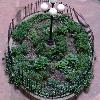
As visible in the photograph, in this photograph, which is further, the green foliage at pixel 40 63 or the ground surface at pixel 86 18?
the green foliage at pixel 40 63

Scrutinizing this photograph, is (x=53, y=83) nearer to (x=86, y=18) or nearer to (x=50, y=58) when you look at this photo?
(x=50, y=58)

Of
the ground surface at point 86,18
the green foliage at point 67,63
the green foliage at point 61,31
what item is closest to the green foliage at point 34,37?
the green foliage at point 61,31

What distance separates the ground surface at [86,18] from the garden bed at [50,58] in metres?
0.27

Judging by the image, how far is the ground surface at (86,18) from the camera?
1177 cm

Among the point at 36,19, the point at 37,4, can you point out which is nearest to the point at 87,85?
the point at 36,19

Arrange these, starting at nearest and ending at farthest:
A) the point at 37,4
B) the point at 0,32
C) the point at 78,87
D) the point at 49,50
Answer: the point at 78,87 → the point at 49,50 → the point at 0,32 → the point at 37,4

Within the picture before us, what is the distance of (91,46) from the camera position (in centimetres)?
1267

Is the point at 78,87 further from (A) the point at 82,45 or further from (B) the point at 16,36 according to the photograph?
(B) the point at 16,36

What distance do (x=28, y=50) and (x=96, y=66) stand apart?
2.27 meters

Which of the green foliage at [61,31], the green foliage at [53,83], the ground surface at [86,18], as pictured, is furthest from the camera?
the green foliage at [61,31]

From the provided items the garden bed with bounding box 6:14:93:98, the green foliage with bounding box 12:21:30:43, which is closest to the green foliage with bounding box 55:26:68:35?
the garden bed with bounding box 6:14:93:98

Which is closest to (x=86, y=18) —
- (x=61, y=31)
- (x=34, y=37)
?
(x=61, y=31)

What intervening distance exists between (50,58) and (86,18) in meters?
2.46

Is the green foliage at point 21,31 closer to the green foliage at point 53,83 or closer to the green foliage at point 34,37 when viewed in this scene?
the green foliage at point 34,37
